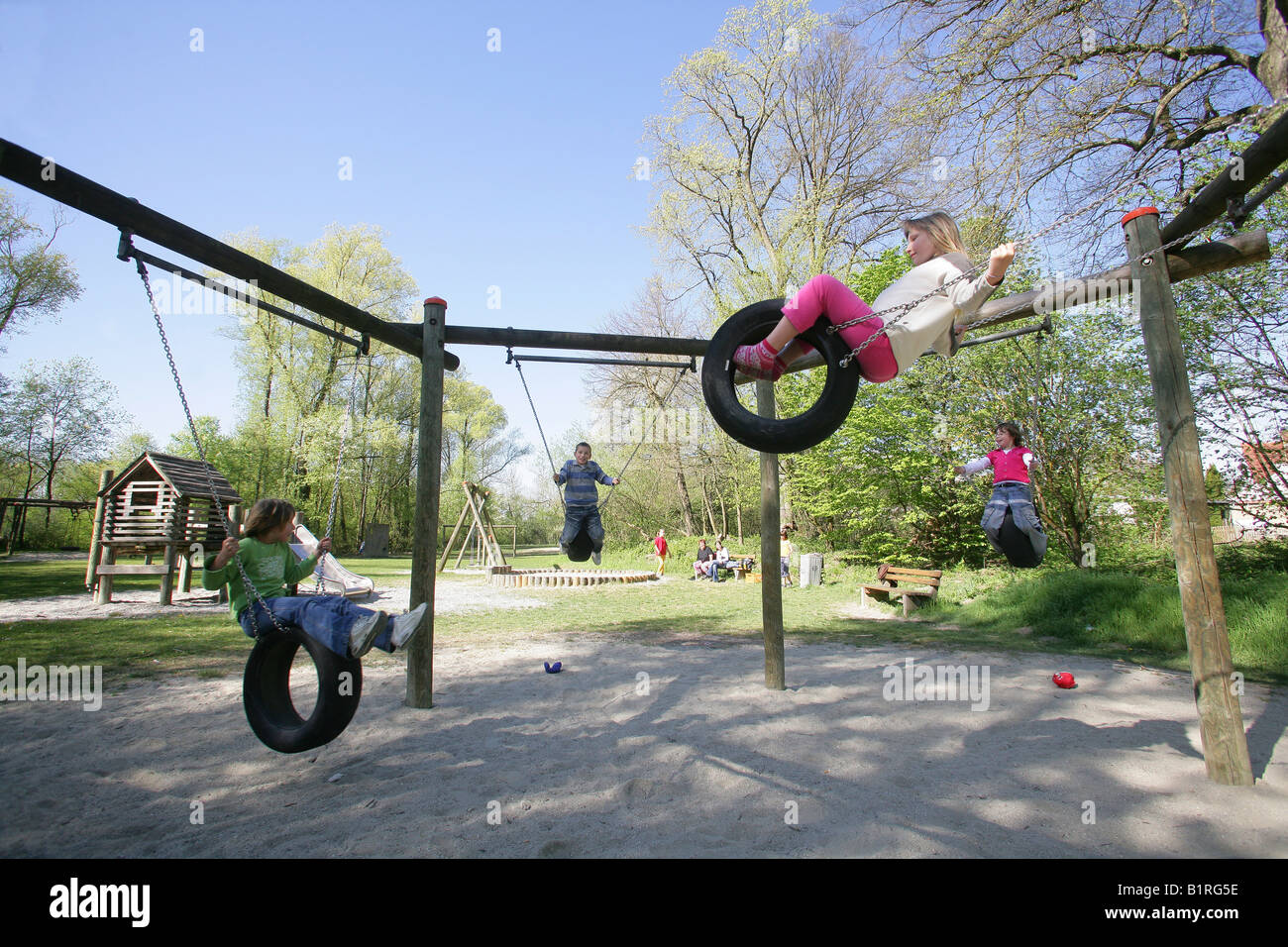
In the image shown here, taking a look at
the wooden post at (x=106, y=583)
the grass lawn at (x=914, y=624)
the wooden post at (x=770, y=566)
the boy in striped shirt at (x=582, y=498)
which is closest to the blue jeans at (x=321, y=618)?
the boy in striped shirt at (x=582, y=498)

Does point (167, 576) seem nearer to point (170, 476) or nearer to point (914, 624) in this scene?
point (170, 476)

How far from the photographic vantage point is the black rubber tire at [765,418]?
3416 mm

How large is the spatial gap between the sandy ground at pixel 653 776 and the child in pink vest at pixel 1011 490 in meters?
1.45

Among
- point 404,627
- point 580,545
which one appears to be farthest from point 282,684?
point 580,545

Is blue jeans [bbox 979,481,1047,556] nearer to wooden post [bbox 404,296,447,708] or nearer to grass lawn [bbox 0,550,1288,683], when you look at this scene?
grass lawn [bbox 0,550,1288,683]

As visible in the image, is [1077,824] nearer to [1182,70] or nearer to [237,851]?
[237,851]

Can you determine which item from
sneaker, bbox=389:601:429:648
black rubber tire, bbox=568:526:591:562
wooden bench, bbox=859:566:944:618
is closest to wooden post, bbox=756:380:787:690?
black rubber tire, bbox=568:526:591:562

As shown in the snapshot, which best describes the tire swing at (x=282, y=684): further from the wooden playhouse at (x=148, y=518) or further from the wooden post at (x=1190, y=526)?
the wooden playhouse at (x=148, y=518)

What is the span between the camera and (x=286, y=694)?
3879 mm

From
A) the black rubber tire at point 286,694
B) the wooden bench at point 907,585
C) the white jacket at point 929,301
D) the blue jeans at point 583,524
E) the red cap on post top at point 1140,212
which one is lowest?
the wooden bench at point 907,585

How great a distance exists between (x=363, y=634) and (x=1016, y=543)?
4.52m

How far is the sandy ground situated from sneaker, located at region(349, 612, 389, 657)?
2.81ft
